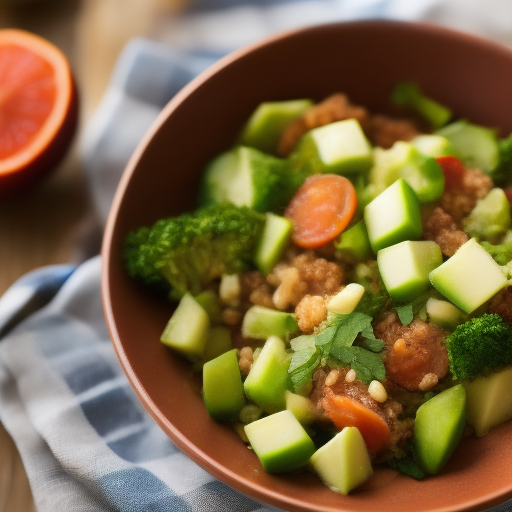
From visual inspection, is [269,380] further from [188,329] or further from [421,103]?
[421,103]

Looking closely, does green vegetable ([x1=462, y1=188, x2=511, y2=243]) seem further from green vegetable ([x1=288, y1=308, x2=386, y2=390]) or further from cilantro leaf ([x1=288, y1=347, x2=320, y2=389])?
cilantro leaf ([x1=288, y1=347, x2=320, y2=389])

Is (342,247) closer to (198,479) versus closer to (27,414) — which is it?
(198,479)

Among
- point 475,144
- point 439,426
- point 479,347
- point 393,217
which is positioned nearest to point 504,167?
point 475,144

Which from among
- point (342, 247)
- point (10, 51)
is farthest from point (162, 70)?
point (342, 247)

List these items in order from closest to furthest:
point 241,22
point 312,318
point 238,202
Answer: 1. point 312,318
2. point 238,202
3. point 241,22

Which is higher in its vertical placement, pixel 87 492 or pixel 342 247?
pixel 342 247

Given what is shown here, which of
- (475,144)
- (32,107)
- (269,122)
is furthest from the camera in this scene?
(32,107)
